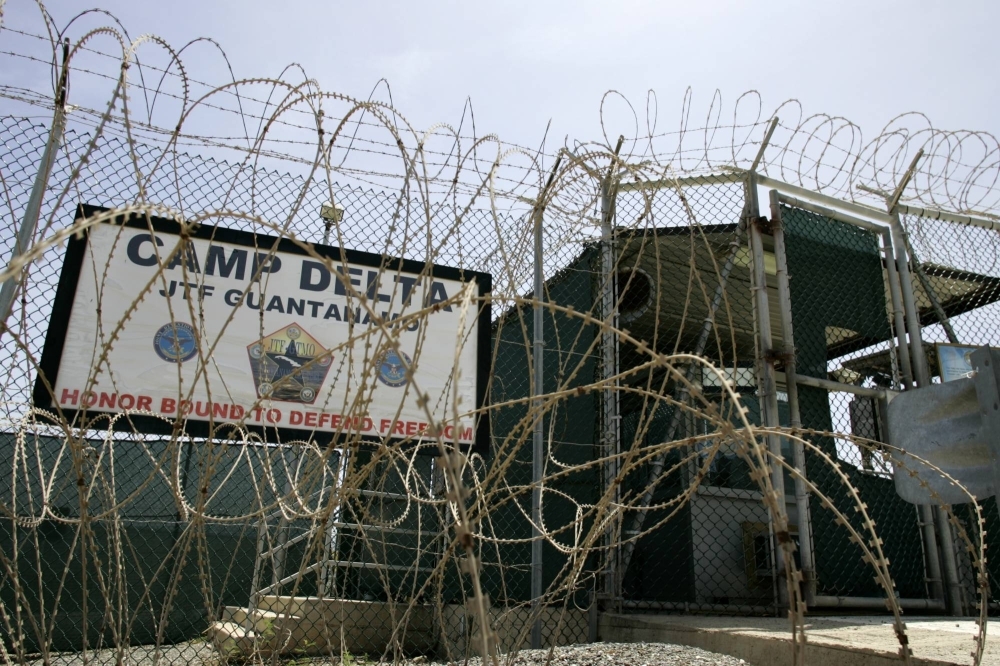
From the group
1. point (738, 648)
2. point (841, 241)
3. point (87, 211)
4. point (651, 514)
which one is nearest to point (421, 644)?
point (651, 514)

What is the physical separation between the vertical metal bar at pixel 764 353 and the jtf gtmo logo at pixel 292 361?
3.12m

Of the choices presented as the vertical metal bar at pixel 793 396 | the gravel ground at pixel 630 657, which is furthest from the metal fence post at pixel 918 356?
the gravel ground at pixel 630 657

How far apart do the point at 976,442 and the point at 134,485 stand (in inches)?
254

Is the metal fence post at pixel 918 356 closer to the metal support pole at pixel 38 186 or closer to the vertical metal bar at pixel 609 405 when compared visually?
the vertical metal bar at pixel 609 405

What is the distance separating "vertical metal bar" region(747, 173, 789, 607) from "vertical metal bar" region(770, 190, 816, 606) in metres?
0.12

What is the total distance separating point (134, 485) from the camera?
21.1 feet

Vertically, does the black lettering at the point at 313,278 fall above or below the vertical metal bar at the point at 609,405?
above

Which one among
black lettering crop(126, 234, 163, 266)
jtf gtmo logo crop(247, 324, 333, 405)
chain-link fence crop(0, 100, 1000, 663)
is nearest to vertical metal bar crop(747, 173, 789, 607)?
chain-link fence crop(0, 100, 1000, 663)

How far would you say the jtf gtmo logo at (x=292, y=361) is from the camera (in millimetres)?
5023

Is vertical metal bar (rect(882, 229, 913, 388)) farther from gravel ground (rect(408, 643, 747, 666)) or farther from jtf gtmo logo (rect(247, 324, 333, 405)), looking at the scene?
jtf gtmo logo (rect(247, 324, 333, 405))

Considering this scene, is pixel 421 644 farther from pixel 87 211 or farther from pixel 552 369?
pixel 87 211

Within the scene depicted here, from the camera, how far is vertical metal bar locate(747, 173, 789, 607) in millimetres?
4832

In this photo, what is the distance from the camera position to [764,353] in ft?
16.9

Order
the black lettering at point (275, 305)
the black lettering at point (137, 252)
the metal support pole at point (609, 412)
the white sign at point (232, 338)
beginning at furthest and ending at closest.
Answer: the black lettering at point (275, 305)
the black lettering at point (137, 252)
the metal support pole at point (609, 412)
the white sign at point (232, 338)
